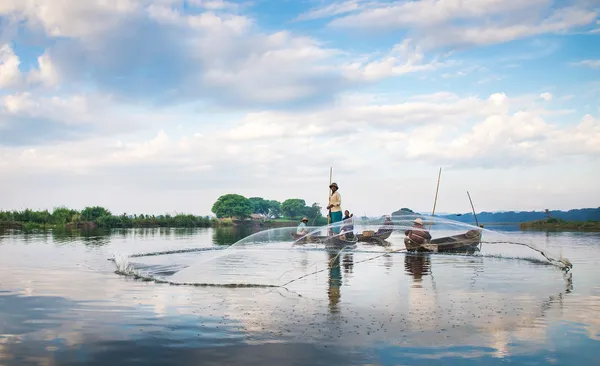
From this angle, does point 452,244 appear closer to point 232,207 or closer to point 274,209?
point 232,207

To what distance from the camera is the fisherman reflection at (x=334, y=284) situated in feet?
32.0

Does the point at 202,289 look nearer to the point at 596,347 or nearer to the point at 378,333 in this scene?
the point at 378,333

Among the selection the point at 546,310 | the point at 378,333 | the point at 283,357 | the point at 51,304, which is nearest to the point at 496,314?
the point at 546,310

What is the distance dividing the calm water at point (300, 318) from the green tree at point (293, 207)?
157 m

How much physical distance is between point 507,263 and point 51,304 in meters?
15.0

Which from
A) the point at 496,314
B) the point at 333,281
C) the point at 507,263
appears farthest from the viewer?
the point at 507,263

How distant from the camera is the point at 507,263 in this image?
19.1 m

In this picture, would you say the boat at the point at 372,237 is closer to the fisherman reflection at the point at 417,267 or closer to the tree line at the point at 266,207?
the fisherman reflection at the point at 417,267

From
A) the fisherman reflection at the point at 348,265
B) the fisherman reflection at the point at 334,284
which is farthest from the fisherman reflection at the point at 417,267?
the fisherman reflection at the point at 334,284

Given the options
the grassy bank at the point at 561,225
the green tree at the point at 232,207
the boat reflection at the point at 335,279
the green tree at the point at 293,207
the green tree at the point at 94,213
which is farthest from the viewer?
the green tree at the point at 293,207

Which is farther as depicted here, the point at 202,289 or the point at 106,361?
the point at 202,289

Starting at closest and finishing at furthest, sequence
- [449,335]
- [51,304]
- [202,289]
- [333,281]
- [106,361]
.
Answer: [106,361]
[449,335]
[51,304]
[202,289]
[333,281]

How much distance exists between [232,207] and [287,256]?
116 m

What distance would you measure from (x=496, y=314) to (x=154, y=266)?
1102 cm
